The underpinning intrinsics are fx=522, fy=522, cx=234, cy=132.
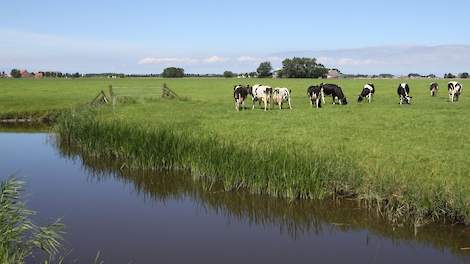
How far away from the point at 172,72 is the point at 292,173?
512ft

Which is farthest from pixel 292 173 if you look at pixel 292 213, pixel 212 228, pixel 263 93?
pixel 263 93

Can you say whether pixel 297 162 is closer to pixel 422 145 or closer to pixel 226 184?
pixel 226 184

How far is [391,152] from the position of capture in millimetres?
15414

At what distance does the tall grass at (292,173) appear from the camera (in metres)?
10.3

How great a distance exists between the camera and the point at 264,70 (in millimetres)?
162375

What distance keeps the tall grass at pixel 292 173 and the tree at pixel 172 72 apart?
150m

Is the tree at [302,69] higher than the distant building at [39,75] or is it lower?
higher

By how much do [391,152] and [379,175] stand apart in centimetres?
399

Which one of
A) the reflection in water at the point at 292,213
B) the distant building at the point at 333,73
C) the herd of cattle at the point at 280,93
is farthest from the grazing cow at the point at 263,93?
the distant building at the point at 333,73

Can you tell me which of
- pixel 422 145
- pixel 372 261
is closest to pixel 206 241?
pixel 372 261

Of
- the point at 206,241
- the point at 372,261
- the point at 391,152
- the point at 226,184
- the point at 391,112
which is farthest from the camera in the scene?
the point at 391,112

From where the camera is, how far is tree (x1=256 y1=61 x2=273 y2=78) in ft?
528

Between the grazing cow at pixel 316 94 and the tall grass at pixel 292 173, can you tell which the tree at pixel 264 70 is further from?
the tall grass at pixel 292 173

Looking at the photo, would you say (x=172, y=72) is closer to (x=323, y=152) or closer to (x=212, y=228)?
(x=323, y=152)
